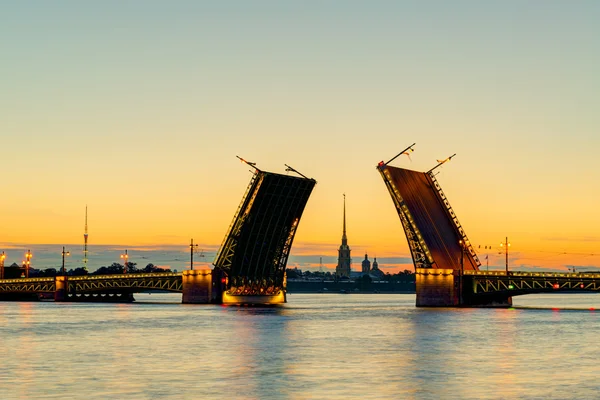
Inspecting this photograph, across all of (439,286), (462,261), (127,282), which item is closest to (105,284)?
(127,282)

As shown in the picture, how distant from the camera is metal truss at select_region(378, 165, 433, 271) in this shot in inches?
3775

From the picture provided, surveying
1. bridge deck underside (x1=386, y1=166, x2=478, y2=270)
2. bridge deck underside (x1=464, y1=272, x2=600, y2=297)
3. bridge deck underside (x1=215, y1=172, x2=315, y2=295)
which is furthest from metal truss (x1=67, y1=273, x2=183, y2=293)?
bridge deck underside (x1=464, y1=272, x2=600, y2=297)

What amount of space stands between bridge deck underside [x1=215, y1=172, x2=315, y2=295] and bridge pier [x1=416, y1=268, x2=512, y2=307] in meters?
13.8

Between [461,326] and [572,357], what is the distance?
85.9 ft

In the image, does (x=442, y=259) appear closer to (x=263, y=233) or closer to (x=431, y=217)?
(x=431, y=217)

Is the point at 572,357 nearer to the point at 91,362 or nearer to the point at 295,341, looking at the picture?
the point at 295,341

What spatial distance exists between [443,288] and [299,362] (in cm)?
6469

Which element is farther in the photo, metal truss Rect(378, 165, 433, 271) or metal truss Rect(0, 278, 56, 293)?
metal truss Rect(0, 278, 56, 293)

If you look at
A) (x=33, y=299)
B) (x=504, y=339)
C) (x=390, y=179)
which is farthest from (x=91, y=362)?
(x=33, y=299)

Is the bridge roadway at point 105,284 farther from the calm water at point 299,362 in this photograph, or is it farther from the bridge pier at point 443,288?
the calm water at point 299,362

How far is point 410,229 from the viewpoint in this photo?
3903 inches

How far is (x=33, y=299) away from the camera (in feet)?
528

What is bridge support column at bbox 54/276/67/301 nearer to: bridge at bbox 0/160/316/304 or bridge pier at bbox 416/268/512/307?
bridge at bbox 0/160/316/304

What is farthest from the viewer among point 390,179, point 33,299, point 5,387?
point 33,299
